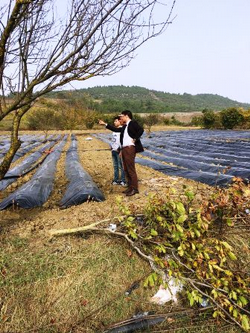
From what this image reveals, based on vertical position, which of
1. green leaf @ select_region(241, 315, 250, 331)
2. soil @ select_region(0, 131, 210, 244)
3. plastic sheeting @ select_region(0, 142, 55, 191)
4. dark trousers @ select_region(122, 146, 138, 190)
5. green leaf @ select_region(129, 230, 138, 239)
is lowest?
green leaf @ select_region(241, 315, 250, 331)

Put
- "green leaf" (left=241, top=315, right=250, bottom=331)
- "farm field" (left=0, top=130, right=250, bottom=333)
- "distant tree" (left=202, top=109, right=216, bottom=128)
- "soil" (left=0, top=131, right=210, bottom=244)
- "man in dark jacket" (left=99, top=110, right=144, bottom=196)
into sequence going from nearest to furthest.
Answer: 1. "green leaf" (left=241, top=315, right=250, bottom=331)
2. "farm field" (left=0, top=130, right=250, bottom=333)
3. "soil" (left=0, top=131, right=210, bottom=244)
4. "man in dark jacket" (left=99, top=110, right=144, bottom=196)
5. "distant tree" (left=202, top=109, right=216, bottom=128)

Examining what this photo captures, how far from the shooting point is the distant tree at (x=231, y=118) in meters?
24.6

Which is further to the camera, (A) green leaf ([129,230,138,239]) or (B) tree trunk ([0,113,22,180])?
(B) tree trunk ([0,113,22,180])

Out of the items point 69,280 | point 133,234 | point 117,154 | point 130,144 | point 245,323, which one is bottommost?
point 245,323

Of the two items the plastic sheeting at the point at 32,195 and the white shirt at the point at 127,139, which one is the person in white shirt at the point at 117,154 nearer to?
the white shirt at the point at 127,139

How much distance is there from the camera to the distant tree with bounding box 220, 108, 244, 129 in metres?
24.6

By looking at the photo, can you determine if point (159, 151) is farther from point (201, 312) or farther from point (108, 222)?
point (201, 312)

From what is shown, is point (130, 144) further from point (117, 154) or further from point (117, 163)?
point (117, 163)

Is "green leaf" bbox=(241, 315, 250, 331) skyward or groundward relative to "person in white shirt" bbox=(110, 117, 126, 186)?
groundward

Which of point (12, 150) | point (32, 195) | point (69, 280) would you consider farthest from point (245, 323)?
point (32, 195)

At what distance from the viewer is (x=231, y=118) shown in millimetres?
24875

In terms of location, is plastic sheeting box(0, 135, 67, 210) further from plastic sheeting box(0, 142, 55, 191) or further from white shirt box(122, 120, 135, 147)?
white shirt box(122, 120, 135, 147)

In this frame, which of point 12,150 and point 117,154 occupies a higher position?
point 12,150

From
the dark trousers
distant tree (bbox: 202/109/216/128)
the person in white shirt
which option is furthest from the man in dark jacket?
distant tree (bbox: 202/109/216/128)
